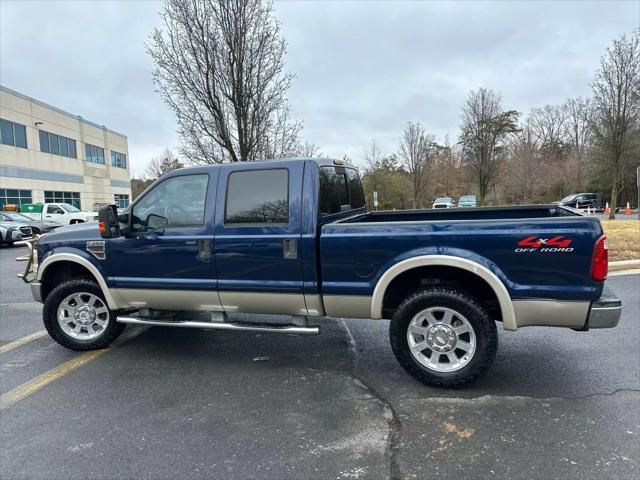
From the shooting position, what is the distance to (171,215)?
13.9ft

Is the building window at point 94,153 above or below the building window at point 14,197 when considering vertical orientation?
above

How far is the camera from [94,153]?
47094 millimetres

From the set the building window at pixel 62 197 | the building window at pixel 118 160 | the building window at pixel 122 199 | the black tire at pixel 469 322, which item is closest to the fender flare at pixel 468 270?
the black tire at pixel 469 322

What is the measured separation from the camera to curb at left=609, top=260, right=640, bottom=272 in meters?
8.35

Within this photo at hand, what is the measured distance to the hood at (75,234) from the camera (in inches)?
176

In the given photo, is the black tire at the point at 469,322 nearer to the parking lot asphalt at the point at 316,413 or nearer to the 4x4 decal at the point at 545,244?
the parking lot asphalt at the point at 316,413

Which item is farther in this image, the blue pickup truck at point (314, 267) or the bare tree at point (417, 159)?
the bare tree at point (417, 159)

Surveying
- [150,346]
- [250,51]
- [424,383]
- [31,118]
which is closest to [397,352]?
[424,383]

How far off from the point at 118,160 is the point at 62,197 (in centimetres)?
1319

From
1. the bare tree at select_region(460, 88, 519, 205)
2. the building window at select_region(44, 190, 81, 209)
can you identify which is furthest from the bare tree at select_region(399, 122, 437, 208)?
the building window at select_region(44, 190, 81, 209)

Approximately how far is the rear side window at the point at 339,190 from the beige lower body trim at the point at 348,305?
2.61ft

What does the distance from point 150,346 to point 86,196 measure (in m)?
45.8

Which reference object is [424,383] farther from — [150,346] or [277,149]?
[277,149]

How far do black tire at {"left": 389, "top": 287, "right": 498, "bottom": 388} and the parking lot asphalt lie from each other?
0.13m
